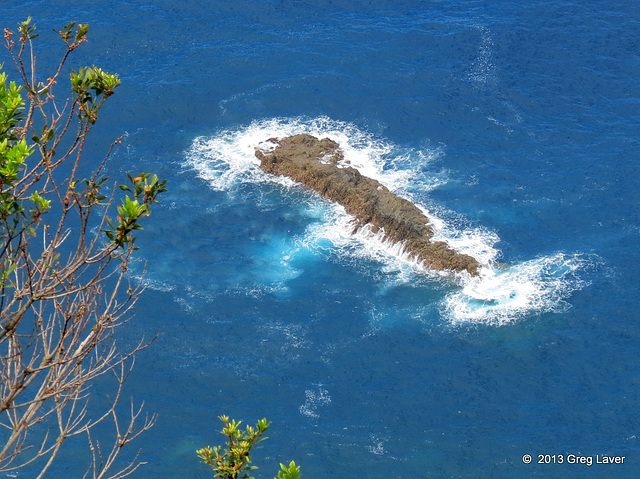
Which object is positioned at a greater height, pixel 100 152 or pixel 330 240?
pixel 100 152

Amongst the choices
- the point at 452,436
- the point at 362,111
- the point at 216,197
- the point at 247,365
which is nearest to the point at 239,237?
the point at 216,197

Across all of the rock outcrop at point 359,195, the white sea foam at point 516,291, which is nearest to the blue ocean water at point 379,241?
the white sea foam at point 516,291

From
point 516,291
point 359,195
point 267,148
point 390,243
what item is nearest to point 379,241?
point 390,243

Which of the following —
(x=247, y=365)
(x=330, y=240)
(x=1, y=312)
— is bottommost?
(x=1, y=312)

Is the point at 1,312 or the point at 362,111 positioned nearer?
the point at 1,312

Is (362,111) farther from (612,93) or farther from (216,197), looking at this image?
(612,93)

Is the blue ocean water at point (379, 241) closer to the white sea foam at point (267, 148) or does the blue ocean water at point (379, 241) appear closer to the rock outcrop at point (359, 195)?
the white sea foam at point (267, 148)

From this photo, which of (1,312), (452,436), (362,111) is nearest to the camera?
(1,312)

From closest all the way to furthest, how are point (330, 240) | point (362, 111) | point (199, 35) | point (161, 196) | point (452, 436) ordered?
point (452, 436)
point (330, 240)
point (161, 196)
point (362, 111)
point (199, 35)
